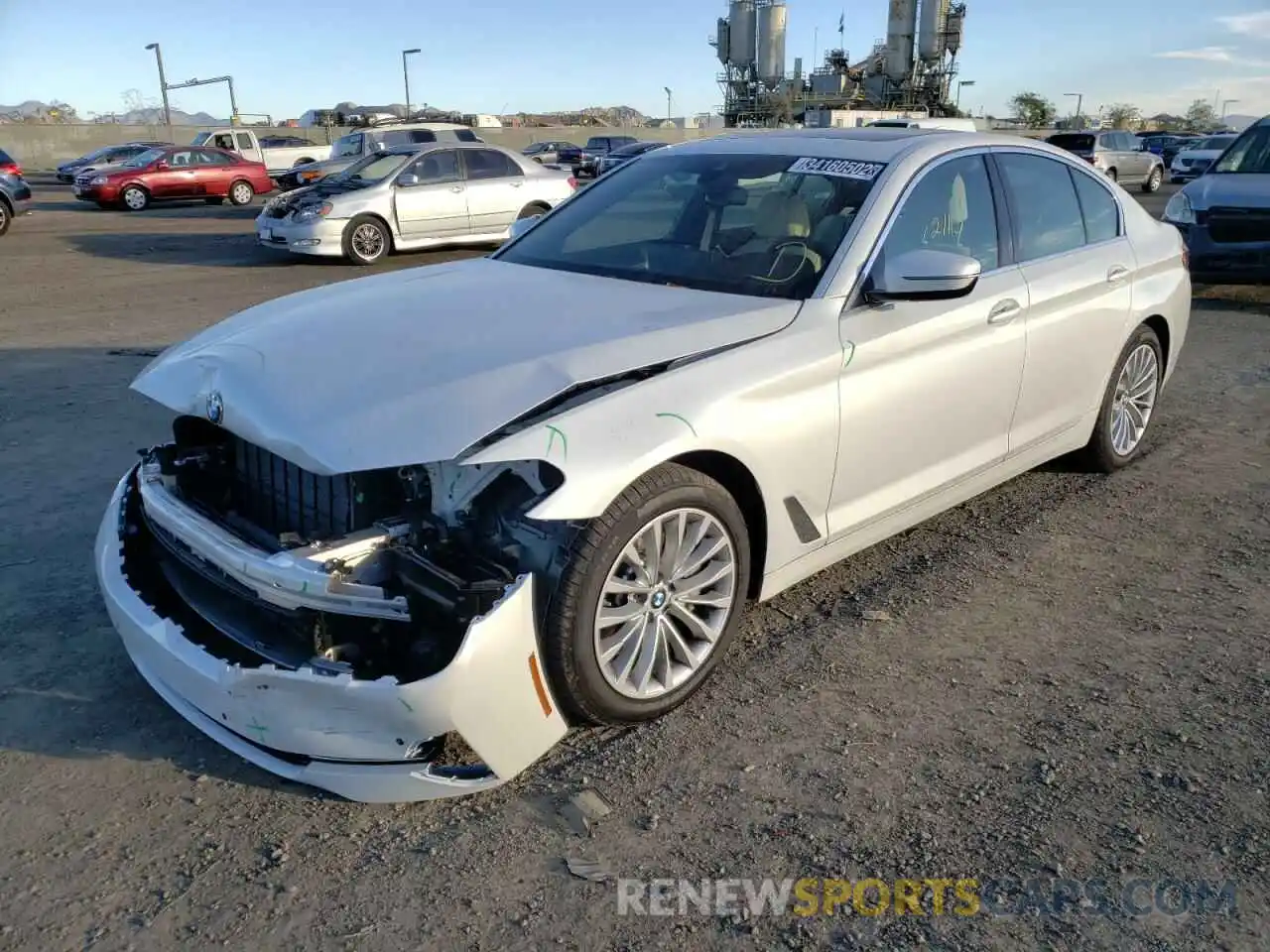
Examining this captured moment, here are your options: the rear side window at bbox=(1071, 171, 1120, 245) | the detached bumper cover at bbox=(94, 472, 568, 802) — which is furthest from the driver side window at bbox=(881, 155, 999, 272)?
Answer: the detached bumper cover at bbox=(94, 472, 568, 802)

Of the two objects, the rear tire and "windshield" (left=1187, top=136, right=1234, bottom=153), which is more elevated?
"windshield" (left=1187, top=136, right=1234, bottom=153)

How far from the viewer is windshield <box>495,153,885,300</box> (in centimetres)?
376

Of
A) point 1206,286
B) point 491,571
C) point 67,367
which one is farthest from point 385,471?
point 1206,286

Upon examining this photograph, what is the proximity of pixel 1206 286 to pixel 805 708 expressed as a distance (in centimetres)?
1108

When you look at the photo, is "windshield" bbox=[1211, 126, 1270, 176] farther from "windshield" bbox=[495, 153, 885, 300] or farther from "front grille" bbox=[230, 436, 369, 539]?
"front grille" bbox=[230, 436, 369, 539]

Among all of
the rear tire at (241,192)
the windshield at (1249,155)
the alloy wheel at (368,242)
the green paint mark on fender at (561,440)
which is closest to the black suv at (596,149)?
the rear tire at (241,192)

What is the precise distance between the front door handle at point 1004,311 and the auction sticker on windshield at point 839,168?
0.75 metres

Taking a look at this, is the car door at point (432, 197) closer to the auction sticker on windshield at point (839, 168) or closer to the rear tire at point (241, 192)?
the auction sticker on windshield at point (839, 168)

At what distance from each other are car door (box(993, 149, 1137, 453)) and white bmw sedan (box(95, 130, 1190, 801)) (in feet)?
0.09

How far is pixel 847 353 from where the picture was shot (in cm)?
353

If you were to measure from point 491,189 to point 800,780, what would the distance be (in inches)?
534

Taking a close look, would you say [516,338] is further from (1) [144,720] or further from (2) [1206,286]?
(2) [1206,286]

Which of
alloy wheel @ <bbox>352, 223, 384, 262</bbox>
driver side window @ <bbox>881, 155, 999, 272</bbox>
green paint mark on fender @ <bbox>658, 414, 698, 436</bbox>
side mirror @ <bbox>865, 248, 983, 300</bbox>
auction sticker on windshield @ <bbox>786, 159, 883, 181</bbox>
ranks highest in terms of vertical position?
auction sticker on windshield @ <bbox>786, 159, 883, 181</bbox>

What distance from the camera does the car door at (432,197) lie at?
47.7 feet
